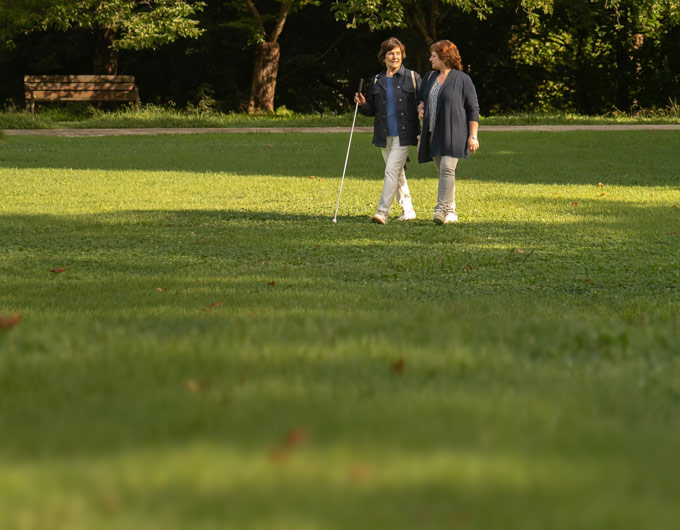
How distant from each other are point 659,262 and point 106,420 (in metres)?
7.04

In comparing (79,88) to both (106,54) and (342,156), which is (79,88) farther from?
(342,156)

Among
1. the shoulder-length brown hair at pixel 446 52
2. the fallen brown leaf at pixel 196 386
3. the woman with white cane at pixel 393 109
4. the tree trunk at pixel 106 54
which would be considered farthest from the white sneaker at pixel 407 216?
the tree trunk at pixel 106 54

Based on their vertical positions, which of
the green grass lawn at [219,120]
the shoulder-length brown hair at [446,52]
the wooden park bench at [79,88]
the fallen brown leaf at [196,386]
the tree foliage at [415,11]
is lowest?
the green grass lawn at [219,120]

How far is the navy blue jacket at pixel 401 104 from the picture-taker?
440 inches

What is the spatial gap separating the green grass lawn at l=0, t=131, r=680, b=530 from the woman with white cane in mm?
2058

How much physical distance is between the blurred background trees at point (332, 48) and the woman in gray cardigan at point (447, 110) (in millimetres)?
22125

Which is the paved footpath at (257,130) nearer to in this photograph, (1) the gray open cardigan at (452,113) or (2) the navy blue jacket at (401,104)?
(2) the navy blue jacket at (401,104)

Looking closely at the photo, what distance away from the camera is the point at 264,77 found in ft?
119

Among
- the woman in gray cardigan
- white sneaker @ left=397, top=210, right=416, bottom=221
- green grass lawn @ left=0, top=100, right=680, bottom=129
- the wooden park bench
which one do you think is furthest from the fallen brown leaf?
the wooden park bench

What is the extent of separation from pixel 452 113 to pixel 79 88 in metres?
25.9

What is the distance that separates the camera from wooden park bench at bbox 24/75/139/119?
33.6 metres

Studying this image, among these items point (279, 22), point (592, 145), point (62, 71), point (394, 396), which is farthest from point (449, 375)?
point (62, 71)

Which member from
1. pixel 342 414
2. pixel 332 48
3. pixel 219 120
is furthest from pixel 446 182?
pixel 332 48

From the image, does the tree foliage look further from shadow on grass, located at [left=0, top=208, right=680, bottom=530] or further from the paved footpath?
shadow on grass, located at [left=0, top=208, right=680, bottom=530]
